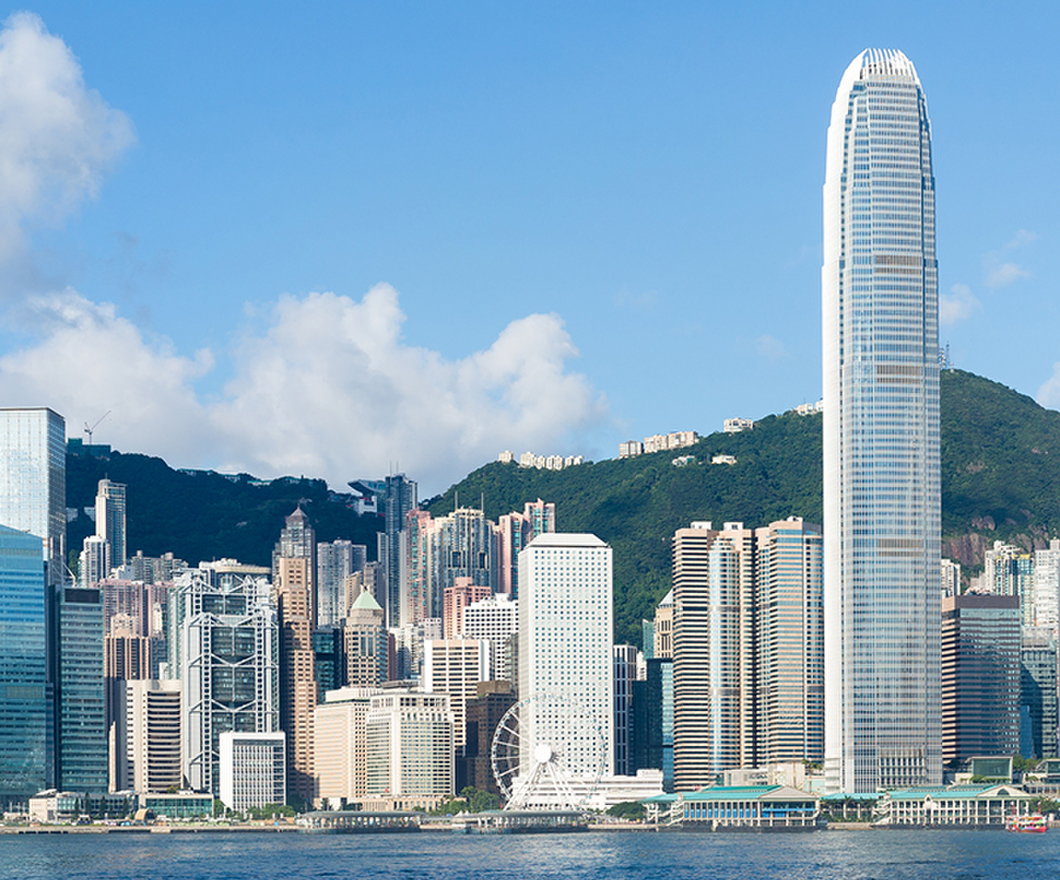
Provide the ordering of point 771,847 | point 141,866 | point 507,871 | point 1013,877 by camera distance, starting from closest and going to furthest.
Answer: point 1013,877, point 507,871, point 141,866, point 771,847

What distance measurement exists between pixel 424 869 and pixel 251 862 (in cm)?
2177

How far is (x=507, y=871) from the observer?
16762cm

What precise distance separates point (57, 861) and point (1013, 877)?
3184 inches

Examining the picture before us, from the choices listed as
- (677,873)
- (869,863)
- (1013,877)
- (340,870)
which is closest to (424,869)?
(340,870)

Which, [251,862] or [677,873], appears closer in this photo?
[677,873]

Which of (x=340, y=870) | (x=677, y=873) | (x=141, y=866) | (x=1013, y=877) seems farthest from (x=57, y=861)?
(x=1013, y=877)

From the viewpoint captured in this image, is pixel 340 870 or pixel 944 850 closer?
pixel 340 870

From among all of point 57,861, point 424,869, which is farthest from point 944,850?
point 57,861

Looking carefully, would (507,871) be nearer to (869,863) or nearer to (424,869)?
(424,869)

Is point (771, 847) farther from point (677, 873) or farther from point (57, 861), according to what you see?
point (57, 861)

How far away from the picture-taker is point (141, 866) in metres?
181

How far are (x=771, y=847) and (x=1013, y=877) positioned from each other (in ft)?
155

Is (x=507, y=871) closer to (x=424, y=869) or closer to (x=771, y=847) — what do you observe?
(x=424, y=869)

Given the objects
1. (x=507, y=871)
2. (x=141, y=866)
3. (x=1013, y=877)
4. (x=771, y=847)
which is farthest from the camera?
(x=771, y=847)
